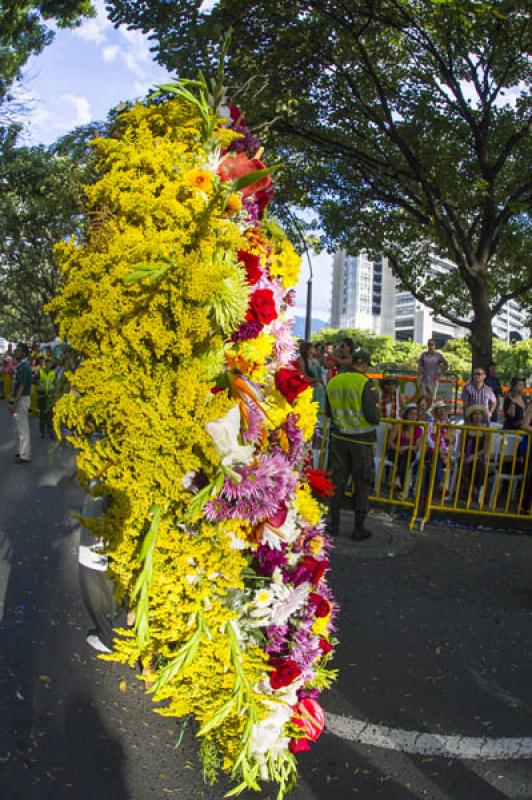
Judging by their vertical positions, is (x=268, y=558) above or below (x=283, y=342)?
below

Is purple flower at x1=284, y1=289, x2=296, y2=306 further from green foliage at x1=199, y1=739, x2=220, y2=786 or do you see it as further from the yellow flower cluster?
green foliage at x1=199, y1=739, x2=220, y2=786

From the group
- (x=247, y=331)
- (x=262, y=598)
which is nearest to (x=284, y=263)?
(x=247, y=331)

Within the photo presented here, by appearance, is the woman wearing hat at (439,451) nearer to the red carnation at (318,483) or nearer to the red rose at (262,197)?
the red carnation at (318,483)

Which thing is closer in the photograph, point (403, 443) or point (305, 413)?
point (305, 413)

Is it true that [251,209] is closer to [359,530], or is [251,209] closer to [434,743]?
[434,743]

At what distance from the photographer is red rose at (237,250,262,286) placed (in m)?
2.88

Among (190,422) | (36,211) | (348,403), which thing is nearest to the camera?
(190,422)

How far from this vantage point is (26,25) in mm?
14562

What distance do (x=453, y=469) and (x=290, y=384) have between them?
6890mm

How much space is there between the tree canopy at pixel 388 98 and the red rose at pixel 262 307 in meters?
7.49

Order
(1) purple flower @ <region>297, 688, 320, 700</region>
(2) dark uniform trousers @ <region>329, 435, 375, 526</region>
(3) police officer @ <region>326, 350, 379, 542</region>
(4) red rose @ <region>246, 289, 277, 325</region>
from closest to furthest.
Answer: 1. (4) red rose @ <region>246, 289, 277, 325</region>
2. (1) purple flower @ <region>297, 688, 320, 700</region>
3. (3) police officer @ <region>326, 350, 379, 542</region>
4. (2) dark uniform trousers @ <region>329, 435, 375, 526</region>

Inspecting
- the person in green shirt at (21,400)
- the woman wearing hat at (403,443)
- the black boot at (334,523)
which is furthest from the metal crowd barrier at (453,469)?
the person in green shirt at (21,400)

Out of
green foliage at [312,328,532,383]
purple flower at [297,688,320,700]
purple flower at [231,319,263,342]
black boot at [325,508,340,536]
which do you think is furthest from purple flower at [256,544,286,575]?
green foliage at [312,328,532,383]

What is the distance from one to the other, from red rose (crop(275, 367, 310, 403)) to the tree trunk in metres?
12.2
